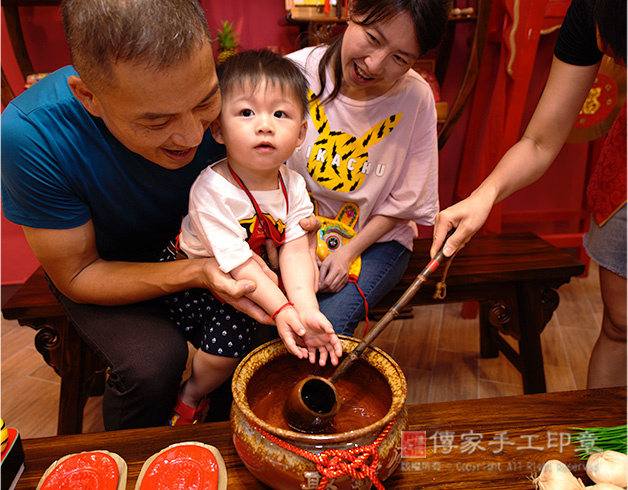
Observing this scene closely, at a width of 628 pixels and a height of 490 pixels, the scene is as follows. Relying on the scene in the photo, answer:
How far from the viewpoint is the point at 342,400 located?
995 millimetres

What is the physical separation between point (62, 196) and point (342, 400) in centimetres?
75

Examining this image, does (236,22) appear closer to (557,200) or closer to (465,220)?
(465,220)

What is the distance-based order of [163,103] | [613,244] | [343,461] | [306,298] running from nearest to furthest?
[343,461]
[163,103]
[306,298]
[613,244]

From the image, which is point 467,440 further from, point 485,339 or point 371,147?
point 485,339

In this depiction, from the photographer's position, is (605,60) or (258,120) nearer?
(258,120)

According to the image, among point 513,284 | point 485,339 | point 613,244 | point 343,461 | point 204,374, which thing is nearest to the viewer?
point 343,461

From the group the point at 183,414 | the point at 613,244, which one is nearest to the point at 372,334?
the point at 183,414

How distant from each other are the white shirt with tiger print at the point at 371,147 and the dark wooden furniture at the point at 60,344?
34.3 inches

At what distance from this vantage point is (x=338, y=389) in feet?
3.32

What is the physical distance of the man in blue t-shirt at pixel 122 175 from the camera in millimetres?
841

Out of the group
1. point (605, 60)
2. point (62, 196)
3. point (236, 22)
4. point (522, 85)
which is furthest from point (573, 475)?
point (236, 22)

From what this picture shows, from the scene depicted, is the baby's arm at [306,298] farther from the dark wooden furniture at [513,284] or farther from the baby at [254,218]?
the dark wooden furniture at [513,284]

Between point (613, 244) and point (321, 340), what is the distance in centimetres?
93

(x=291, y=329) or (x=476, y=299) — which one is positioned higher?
(x=291, y=329)
